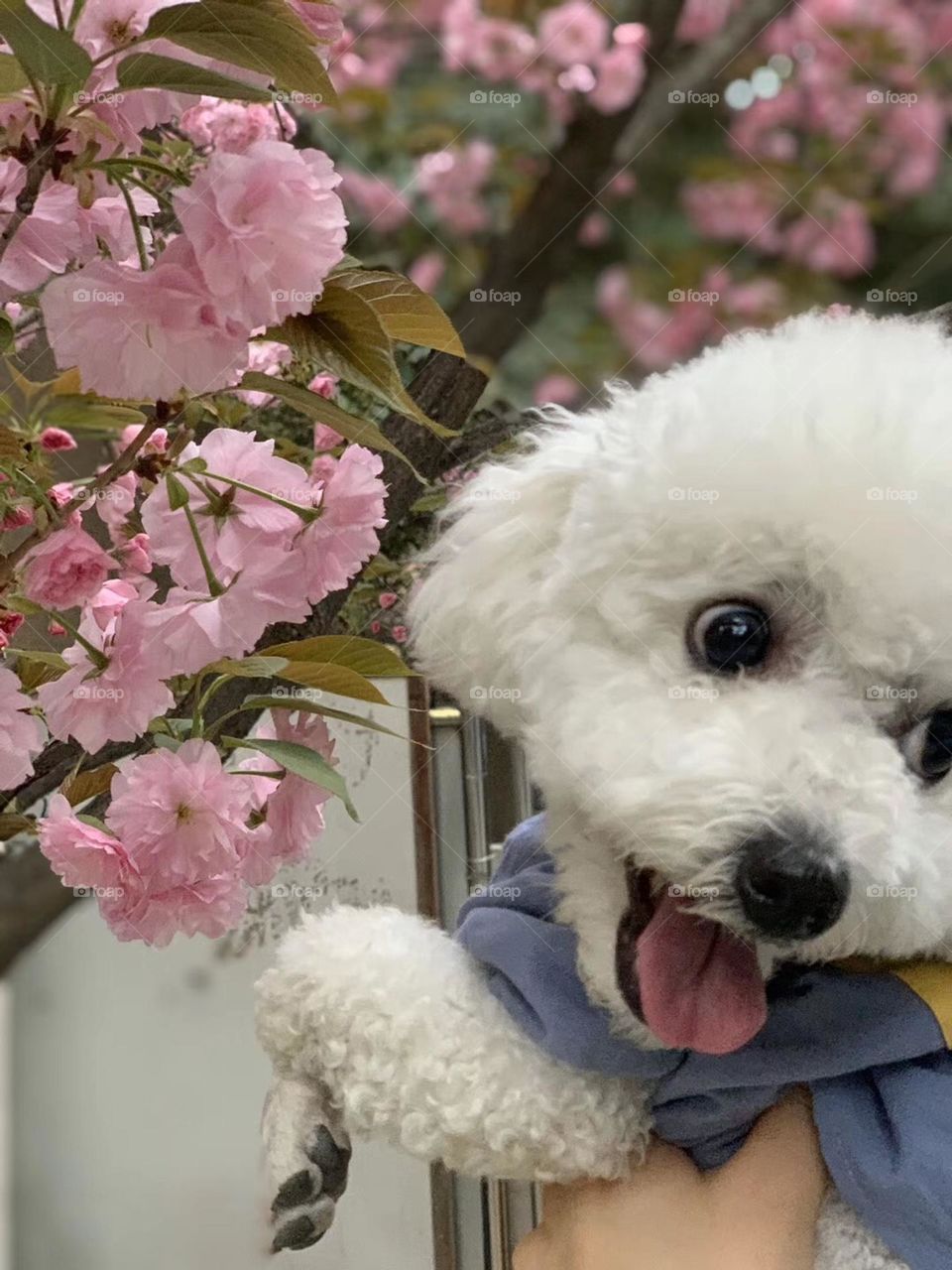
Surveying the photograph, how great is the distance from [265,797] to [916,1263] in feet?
1.22

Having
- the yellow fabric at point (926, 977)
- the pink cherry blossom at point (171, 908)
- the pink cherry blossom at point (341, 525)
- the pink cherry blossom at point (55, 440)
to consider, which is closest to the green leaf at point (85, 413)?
the pink cherry blossom at point (55, 440)

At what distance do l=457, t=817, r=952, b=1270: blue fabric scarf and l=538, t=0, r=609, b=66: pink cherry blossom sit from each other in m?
0.84

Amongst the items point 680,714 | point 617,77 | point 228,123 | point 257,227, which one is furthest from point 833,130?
point 257,227

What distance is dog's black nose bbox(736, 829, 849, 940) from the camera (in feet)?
1.64

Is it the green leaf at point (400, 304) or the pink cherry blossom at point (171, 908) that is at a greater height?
the green leaf at point (400, 304)

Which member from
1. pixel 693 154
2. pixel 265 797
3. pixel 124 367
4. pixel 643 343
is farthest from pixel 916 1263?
pixel 693 154

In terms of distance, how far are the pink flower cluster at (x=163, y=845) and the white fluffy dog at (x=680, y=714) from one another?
167 millimetres

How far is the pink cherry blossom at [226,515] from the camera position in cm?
49

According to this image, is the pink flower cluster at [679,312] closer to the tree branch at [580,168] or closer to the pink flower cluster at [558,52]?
the tree branch at [580,168]

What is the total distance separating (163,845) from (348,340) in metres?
0.22

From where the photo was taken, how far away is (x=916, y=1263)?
0.56 metres

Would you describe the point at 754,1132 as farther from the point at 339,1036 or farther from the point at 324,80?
the point at 324,80

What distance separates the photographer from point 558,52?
118 centimetres

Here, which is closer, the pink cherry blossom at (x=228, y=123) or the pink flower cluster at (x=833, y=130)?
the pink cherry blossom at (x=228, y=123)
